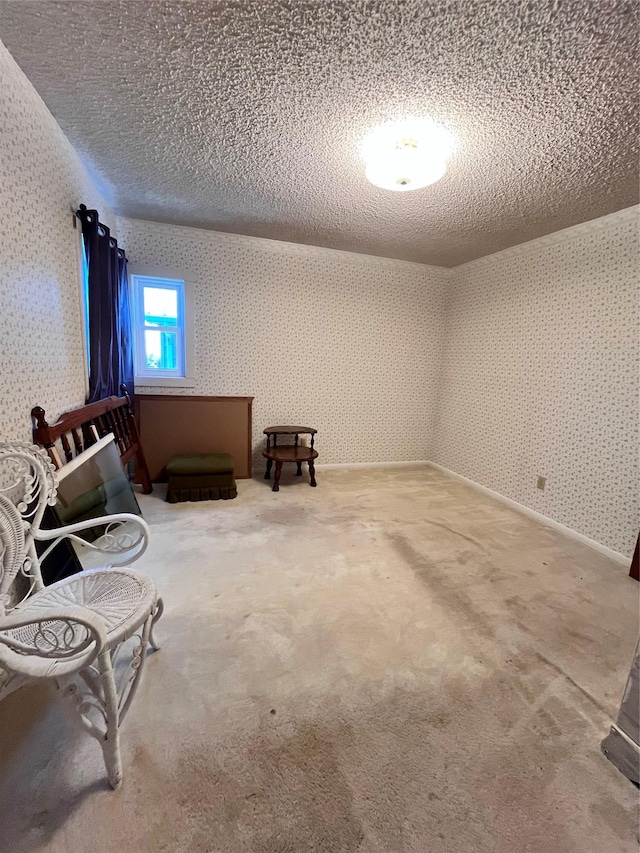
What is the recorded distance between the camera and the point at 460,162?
6.79ft

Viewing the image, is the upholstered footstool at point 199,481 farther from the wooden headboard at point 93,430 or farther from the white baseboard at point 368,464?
the white baseboard at point 368,464

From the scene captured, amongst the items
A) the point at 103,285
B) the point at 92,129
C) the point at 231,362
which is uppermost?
the point at 92,129

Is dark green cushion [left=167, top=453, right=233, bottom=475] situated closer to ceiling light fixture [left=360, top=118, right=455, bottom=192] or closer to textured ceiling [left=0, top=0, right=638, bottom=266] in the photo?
textured ceiling [left=0, top=0, right=638, bottom=266]

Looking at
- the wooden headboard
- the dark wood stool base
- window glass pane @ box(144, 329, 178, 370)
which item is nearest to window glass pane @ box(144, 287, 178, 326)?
window glass pane @ box(144, 329, 178, 370)

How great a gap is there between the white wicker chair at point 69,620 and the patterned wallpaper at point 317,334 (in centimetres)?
246

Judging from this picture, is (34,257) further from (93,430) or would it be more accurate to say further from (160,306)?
(160,306)

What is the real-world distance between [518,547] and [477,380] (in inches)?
75.9

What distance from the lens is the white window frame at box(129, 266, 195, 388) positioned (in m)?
3.49

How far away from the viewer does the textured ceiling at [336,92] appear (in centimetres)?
125

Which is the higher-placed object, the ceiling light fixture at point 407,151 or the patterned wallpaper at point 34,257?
the ceiling light fixture at point 407,151

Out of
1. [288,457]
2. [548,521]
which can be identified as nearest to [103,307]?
[288,457]

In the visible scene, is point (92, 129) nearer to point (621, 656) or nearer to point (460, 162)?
point (460, 162)

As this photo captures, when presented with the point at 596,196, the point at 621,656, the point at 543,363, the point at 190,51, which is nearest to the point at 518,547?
the point at 621,656

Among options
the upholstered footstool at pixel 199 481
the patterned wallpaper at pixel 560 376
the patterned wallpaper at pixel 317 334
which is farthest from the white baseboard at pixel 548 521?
the upholstered footstool at pixel 199 481
